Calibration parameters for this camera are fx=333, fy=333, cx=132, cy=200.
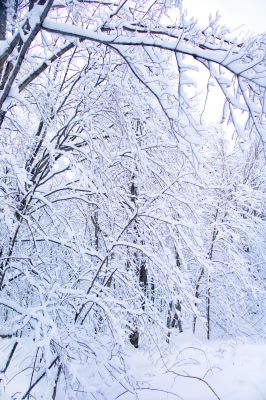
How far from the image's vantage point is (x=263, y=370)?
18.8 ft

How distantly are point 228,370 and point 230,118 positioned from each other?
542 cm

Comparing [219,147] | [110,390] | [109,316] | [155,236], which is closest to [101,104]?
[155,236]

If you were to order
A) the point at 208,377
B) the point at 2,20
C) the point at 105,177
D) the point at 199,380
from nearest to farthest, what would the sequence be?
the point at 2,20, the point at 105,177, the point at 199,380, the point at 208,377

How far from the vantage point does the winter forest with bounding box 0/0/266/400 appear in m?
1.82

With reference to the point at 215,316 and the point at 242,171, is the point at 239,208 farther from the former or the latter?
the point at 215,316

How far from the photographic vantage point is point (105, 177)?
14.4 ft

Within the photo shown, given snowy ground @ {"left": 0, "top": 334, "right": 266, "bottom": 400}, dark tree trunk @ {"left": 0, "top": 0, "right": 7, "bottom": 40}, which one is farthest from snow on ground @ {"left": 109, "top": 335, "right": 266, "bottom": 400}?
dark tree trunk @ {"left": 0, "top": 0, "right": 7, "bottom": 40}

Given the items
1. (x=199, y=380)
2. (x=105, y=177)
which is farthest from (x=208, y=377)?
(x=105, y=177)

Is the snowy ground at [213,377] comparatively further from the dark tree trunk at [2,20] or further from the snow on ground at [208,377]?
the dark tree trunk at [2,20]

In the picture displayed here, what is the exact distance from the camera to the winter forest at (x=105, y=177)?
1.82 meters

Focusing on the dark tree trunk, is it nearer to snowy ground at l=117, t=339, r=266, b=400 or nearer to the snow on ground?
the snow on ground

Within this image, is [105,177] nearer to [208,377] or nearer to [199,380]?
[199,380]

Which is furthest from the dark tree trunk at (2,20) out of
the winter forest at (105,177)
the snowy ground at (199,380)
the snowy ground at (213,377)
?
the snowy ground at (213,377)

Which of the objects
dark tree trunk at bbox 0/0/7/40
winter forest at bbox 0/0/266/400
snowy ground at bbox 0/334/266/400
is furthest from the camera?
snowy ground at bbox 0/334/266/400
